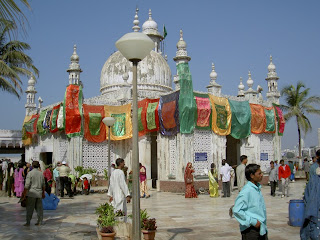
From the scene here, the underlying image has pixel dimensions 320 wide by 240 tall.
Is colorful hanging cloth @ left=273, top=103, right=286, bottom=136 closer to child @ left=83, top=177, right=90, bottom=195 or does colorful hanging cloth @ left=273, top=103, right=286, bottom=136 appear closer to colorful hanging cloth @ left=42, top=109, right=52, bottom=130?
child @ left=83, top=177, right=90, bottom=195

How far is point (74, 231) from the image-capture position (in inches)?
346

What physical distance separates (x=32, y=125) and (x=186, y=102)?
40.0 ft

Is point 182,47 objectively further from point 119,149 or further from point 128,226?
point 128,226

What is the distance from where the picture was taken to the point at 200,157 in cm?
1830

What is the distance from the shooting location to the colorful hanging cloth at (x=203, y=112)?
18125 millimetres

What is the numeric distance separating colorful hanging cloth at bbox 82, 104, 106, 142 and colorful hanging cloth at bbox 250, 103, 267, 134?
27.0 ft

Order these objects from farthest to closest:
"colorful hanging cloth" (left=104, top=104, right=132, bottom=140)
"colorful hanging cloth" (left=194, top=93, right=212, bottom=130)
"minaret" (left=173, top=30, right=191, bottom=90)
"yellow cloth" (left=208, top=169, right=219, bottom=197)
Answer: "colorful hanging cloth" (left=104, top=104, right=132, bottom=140), "minaret" (left=173, top=30, right=191, bottom=90), "colorful hanging cloth" (left=194, top=93, right=212, bottom=130), "yellow cloth" (left=208, top=169, right=219, bottom=197)

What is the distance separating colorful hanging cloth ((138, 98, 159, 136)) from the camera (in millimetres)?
19281

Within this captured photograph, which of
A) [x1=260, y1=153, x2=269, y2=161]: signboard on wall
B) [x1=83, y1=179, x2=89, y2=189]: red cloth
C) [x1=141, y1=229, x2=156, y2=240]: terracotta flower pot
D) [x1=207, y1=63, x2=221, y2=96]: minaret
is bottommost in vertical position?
[x1=141, y1=229, x2=156, y2=240]: terracotta flower pot

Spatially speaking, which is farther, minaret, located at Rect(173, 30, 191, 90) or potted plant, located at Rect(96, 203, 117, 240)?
minaret, located at Rect(173, 30, 191, 90)

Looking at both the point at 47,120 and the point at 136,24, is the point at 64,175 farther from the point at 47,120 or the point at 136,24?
the point at 136,24

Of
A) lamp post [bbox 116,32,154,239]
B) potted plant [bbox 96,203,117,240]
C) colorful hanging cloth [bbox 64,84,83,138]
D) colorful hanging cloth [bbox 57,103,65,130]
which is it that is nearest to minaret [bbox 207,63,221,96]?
colorful hanging cloth [bbox 64,84,83,138]

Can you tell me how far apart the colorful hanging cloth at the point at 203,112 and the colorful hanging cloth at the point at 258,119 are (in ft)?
10.8

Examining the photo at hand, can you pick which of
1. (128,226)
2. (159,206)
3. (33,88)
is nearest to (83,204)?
(159,206)
